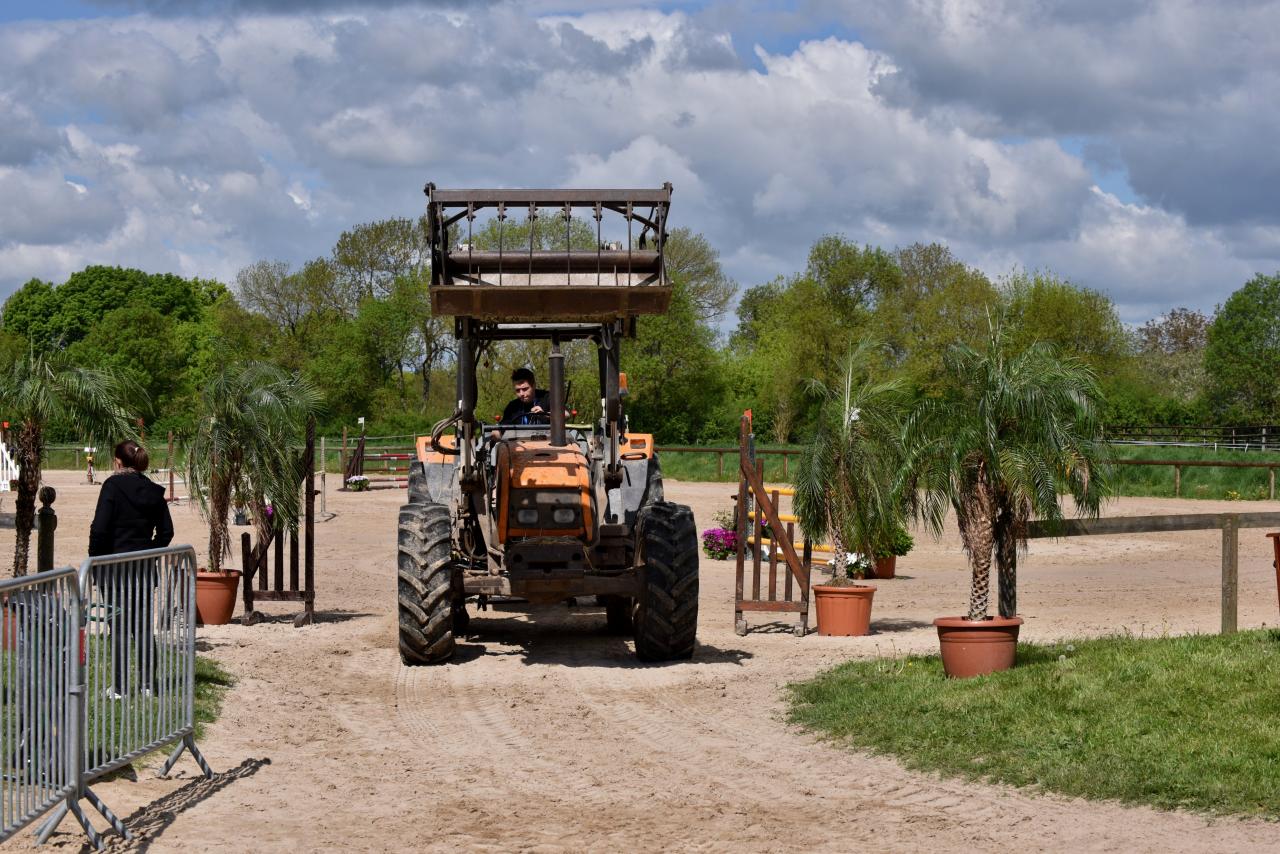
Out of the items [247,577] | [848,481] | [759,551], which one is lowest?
[247,577]

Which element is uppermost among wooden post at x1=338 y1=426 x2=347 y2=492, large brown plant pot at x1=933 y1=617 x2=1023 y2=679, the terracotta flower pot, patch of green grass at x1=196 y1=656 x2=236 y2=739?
wooden post at x1=338 y1=426 x2=347 y2=492

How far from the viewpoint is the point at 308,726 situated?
9.31 m

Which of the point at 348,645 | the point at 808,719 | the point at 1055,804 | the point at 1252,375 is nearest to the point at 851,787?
the point at 1055,804

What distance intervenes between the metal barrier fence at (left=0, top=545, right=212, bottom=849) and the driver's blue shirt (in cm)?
557

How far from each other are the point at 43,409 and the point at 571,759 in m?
6.35

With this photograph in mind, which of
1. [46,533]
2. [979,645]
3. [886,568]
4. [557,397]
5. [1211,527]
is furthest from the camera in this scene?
[886,568]

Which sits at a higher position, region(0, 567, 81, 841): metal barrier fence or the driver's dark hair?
the driver's dark hair

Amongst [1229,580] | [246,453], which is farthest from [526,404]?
[1229,580]

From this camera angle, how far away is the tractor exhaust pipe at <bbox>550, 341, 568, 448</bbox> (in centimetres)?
1126

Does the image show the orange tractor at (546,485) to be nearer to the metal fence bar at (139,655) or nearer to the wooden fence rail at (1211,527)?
the wooden fence rail at (1211,527)

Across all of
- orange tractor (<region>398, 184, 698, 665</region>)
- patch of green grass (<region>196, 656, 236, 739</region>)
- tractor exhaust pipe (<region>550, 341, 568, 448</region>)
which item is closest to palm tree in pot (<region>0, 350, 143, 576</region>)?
patch of green grass (<region>196, 656, 236, 739</region>)

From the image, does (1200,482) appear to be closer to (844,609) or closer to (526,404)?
(844,609)

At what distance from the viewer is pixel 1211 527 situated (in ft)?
39.5

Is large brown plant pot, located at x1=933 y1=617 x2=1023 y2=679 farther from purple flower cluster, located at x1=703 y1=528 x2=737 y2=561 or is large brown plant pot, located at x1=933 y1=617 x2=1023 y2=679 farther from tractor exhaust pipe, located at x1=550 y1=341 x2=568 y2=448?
purple flower cluster, located at x1=703 y1=528 x2=737 y2=561
